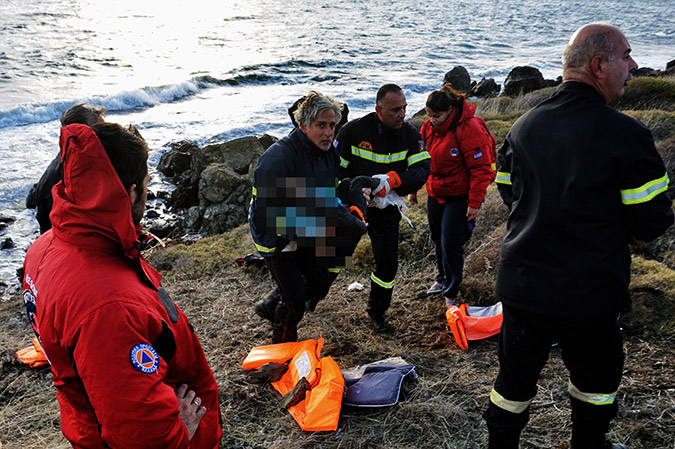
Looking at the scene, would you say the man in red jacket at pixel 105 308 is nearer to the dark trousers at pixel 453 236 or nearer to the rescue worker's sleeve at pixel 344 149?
the rescue worker's sleeve at pixel 344 149

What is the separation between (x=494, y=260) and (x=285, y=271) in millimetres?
2678

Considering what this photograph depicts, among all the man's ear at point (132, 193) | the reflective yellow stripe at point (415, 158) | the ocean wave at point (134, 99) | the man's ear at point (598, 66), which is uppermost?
the man's ear at point (598, 66)

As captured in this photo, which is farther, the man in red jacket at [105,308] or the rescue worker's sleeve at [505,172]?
the rescue worker's sleeve at [505,172]

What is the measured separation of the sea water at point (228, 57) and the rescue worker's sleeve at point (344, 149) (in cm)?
308

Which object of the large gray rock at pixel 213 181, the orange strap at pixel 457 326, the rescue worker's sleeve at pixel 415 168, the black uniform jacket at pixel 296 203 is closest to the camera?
Answer: the black uniform jacket at pixel 296 203

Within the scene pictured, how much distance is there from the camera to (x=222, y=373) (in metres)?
3.83

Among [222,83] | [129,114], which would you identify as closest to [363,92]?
[222,83]

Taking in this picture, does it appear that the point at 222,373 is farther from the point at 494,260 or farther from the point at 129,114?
the point at 129,114

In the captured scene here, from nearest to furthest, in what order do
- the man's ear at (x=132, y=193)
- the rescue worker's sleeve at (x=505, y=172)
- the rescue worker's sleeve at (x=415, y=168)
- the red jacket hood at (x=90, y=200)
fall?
the red jacket hood at (x=90, y=200)
the man's ear at (x=132, y=193)
the rescue worker's sleeve at (x=505, y=172)
the rescue worker's sleeve at (x=415, y=168)

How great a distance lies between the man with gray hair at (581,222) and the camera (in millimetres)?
Result: 2051

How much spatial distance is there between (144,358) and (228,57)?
107ft

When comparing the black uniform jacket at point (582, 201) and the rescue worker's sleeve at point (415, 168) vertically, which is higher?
the black uniform jacket at point (582, 201)

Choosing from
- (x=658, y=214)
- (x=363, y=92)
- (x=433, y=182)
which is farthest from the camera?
(x=363, y=92)

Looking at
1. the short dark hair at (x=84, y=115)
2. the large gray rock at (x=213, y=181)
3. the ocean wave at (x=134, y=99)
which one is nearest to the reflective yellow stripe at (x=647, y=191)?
the short dark hair at (x=84, y=115)
